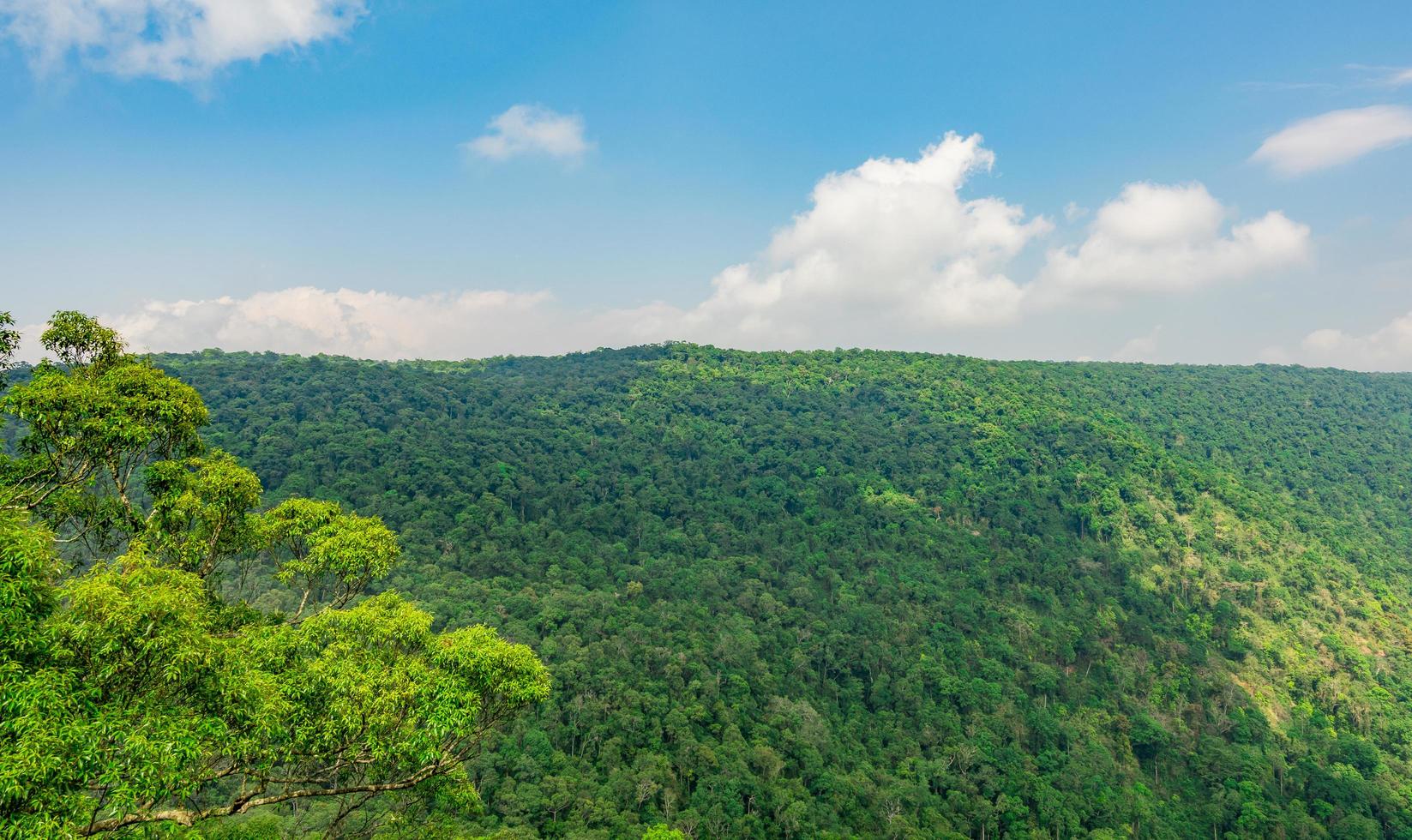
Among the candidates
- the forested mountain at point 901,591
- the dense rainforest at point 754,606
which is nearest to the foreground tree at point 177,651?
the dense rainforest at point 754,606

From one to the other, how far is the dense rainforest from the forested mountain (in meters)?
0.34

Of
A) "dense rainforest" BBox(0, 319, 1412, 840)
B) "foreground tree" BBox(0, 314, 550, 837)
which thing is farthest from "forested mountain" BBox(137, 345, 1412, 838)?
"foreground tree" BBox(0, 314, 550, 837)

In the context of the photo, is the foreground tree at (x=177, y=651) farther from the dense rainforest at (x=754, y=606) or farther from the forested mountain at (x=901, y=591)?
the forested mountain at (x=901, y=591)

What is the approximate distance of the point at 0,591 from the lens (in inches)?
226

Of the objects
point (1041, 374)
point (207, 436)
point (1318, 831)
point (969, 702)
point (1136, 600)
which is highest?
point (1041, 374)

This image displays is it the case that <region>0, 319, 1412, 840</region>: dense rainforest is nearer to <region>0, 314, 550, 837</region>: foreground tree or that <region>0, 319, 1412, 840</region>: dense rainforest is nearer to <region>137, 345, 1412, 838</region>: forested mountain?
<region>0, 314, 550, 837</region>: foreground tree

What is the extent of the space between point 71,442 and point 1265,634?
3302 inches

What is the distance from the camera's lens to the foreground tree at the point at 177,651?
579cm

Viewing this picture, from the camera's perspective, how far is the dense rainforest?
8820 mm

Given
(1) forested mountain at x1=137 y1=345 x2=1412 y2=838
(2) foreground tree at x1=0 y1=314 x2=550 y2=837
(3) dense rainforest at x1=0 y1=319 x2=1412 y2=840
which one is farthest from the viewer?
(1) forested mountain at x1=137 y1=345 x2=1412 y2=838

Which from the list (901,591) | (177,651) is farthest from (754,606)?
(177,651)

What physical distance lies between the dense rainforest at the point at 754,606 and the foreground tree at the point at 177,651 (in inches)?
2.8

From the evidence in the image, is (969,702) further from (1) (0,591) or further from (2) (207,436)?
(2) (207,436)

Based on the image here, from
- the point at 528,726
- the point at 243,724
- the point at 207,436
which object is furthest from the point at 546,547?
the point at 243,724
